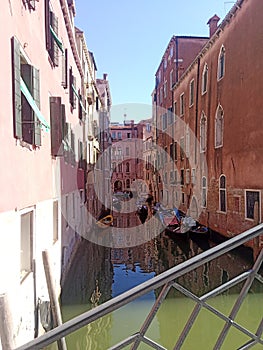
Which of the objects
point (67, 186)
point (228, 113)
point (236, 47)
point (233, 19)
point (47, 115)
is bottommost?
point (67, 186)

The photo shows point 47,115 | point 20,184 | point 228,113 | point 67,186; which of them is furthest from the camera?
point 228,113

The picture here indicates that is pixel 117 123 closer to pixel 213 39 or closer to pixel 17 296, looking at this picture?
pixel 213 39

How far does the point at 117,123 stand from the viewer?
45.7 m

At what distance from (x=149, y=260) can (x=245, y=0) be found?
7.89 meters

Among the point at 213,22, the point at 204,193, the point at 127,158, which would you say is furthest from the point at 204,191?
the point at 127,158

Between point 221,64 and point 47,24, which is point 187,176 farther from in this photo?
point 47,24

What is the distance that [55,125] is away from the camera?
253 inches

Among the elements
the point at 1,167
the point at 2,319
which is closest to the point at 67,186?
the point at 1,167

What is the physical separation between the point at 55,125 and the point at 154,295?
3635 mm

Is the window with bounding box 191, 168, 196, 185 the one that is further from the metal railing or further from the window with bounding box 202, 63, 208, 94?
the metal railing

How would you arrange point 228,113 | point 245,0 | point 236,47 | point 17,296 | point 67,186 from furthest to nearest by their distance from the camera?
point 228,113 < point 236,47 < point 245,0 < point 67,186 < point 17,296

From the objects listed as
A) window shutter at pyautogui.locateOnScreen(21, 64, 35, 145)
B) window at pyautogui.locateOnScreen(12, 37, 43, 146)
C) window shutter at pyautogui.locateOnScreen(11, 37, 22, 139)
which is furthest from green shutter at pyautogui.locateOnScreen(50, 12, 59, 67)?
window shutter at pyautogui.locateOnScreen(11, 37, 22, 139)

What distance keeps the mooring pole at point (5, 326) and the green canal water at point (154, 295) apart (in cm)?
190

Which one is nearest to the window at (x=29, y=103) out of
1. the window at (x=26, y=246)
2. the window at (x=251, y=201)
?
the window at (x=26, y=246)
